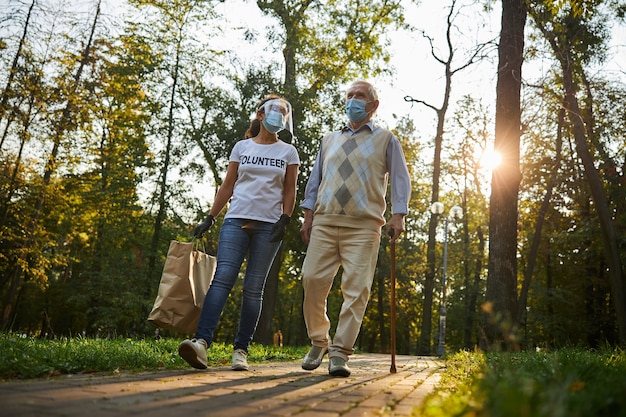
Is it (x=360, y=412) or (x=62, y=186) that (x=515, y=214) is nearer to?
(x=360, y=412)

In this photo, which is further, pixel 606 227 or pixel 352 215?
pixel 606 227

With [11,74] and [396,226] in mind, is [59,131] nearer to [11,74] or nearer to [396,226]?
[11,74]

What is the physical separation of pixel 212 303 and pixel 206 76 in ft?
56.4

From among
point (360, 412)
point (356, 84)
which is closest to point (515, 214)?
point (356, 84)

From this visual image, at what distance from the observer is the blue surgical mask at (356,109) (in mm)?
5219

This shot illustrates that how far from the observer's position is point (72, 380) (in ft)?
11.2

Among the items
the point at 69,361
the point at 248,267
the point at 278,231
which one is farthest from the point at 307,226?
the point at 69,361

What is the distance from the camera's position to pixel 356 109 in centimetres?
522

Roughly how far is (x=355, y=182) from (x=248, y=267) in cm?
115

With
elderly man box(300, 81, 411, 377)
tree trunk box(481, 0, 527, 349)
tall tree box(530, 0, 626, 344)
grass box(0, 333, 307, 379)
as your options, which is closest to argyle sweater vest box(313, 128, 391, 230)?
elderly man box(300, 81, 411, 377)

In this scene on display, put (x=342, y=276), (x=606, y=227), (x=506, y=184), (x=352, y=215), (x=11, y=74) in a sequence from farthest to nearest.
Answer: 1. (x=11, y=74)
2. (x=606, y=227)
3. (x=506, y=184)
4. (x=352, y=215)
5. (x=342, y=276)

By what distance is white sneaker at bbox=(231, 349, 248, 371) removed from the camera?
4770 mm

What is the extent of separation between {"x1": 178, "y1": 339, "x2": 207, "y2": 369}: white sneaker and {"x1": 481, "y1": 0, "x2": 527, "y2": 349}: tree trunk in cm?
597

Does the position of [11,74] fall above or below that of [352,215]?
above
